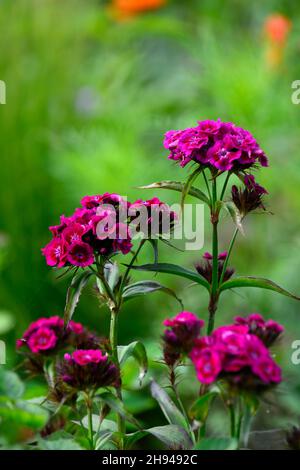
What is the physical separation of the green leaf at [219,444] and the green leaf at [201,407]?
0.13ft

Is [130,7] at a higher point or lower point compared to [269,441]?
higher

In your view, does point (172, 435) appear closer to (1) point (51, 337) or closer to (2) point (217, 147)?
(1) point (51, 337)

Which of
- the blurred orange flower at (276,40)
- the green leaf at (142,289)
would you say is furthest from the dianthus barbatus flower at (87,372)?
the blurred orange flower at (276,40)

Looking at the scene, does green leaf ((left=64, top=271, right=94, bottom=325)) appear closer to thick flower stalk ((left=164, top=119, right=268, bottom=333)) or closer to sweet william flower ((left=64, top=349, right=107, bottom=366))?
sweet william flower ((left=64, top=349, right=107, bottom=366))

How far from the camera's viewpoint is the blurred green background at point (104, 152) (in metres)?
2.52

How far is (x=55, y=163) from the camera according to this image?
275 cm

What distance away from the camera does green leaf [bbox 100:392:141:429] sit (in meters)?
0.95

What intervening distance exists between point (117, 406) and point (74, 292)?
16cm

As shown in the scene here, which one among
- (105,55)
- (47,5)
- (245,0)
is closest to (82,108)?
(47,5)

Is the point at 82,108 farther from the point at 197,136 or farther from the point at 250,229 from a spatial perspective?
the point at 197,136

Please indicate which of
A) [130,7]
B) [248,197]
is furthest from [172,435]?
[130,7]

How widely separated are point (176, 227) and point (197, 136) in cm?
13

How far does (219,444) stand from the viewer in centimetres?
91

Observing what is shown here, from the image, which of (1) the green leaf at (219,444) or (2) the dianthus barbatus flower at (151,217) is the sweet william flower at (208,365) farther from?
(2) the dianthus barbatus flower at (151,217)
